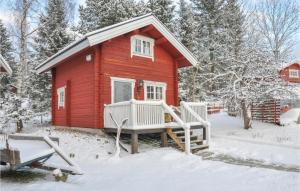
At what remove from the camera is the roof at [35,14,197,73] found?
1132 centimetres

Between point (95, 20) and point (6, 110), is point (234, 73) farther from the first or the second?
point (95, 20)

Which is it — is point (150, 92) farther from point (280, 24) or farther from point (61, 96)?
point (280, 24)

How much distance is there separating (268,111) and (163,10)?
40.2 feet

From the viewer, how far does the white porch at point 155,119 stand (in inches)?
394

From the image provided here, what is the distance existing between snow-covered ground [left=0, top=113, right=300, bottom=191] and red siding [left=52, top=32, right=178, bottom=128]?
1.85 meters

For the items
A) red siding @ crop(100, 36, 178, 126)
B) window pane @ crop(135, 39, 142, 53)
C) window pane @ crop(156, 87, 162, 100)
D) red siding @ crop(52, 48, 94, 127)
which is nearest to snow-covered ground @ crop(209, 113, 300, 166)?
window pane @ crop(156, 87, 162, 100)

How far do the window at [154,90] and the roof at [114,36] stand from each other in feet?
7.08

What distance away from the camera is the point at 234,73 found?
1658cm

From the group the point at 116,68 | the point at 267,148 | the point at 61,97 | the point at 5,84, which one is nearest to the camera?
the point at 267,148

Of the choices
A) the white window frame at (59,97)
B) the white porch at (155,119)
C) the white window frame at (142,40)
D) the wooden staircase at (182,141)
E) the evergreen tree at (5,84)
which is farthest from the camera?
the evergreen tree at (5,84)

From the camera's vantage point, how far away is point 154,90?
47.5ft

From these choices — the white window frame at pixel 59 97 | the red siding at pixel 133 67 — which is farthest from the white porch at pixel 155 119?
the white window frame at pixel 59 97

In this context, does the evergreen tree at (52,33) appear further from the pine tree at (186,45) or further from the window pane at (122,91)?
the window pane at (122,91)

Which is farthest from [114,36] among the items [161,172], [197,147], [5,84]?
[5,84]
